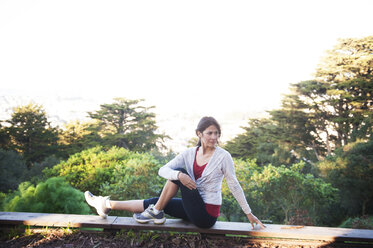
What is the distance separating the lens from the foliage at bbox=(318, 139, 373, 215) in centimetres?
679

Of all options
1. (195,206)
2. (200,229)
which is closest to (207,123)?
(195,206)

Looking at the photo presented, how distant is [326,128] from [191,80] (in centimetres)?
2986

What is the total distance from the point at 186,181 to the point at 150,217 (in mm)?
537

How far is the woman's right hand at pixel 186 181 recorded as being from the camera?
1.93 metres

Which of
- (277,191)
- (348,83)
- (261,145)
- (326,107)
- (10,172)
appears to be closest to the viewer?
(277,191)

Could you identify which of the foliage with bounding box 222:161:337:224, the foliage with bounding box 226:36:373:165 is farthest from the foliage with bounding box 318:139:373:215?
the foliage with bounding box 226:36:373:165

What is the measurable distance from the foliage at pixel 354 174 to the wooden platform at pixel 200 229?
18.9 ft

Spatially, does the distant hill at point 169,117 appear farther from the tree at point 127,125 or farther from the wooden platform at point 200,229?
the wooden platform at point 200,229

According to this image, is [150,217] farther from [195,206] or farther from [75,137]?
[75,137]

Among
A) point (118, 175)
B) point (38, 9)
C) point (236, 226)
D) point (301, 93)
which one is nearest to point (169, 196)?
point (236, 226)

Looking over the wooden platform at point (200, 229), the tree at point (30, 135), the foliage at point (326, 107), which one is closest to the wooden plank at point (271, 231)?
the wooden platform at point (200, 229)

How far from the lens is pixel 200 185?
211 centimetres

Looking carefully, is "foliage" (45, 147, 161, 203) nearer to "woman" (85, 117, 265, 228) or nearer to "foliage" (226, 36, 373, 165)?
"woman" (85, 117, 265, 228)

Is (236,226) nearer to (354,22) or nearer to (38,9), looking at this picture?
(354,22)
